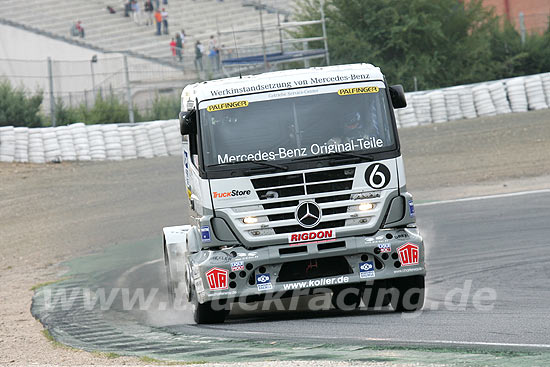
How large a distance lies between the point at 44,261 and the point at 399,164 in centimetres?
909

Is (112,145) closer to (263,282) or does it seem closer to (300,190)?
(263,282)

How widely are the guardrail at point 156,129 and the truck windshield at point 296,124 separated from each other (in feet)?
57.7

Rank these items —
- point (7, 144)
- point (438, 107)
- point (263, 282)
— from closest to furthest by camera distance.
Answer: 1. point (263, 282)
2. point (7, 144)
3. point (438, 107)

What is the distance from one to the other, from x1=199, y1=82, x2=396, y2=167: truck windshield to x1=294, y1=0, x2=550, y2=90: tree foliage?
26.2 m

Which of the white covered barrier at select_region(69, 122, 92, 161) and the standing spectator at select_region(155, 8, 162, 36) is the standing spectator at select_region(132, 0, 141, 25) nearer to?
the standing spectator at select_region(155, 8, 162, 36)

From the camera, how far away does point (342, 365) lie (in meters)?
6.88

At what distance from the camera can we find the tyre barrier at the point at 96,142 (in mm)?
26266

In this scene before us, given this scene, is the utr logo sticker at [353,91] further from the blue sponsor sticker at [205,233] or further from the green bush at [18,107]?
the green bush at [18,107]

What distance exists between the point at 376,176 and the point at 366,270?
93 centimetres

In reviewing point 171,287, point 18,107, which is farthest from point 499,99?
point 171,287

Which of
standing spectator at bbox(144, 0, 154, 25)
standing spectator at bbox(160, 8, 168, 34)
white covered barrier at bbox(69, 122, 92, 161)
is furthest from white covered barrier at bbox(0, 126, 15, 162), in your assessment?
standing spectator at bbox(144, 0, 154, 25)

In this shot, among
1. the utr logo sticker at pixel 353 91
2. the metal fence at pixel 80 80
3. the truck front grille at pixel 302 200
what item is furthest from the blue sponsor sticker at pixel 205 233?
the metal fence at pixel 80 80

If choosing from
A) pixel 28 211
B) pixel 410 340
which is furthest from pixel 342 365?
pixel 28 211

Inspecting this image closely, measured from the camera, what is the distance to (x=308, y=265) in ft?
30.9
